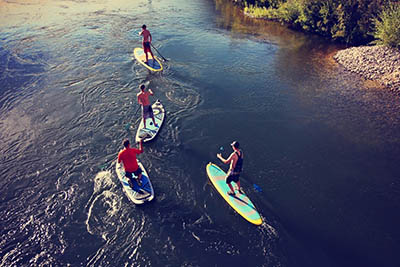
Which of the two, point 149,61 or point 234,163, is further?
point 149,61

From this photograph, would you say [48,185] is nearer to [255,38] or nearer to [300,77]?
[300,77]

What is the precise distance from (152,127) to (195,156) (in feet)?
9.25

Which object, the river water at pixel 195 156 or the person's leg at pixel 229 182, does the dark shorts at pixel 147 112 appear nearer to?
the river water at pixel 195 156

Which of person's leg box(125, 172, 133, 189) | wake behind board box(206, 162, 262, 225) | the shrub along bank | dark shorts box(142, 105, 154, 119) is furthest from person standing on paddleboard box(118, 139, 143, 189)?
the shrub along bank

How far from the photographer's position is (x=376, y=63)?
18734 millimetres

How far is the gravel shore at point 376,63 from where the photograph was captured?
1742 centimetres

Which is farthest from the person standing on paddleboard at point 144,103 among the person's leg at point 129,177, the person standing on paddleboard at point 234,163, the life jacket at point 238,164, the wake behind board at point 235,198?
the life jacket at point 238,164

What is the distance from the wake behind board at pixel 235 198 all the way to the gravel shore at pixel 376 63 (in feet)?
46.7

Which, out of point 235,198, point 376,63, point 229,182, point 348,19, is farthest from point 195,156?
point 348,19

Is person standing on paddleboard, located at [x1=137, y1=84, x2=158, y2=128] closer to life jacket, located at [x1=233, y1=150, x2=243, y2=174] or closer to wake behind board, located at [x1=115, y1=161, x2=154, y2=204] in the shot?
wake behind board, located at [x1=115, y1=161, x2=154, y2=204]

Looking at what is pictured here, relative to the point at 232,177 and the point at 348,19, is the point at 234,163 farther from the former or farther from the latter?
the point at 348,19

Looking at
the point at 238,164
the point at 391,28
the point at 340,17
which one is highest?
the point at 340,17

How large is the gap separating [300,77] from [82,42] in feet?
60.5

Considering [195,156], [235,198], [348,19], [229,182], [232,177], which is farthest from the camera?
[348,19]
